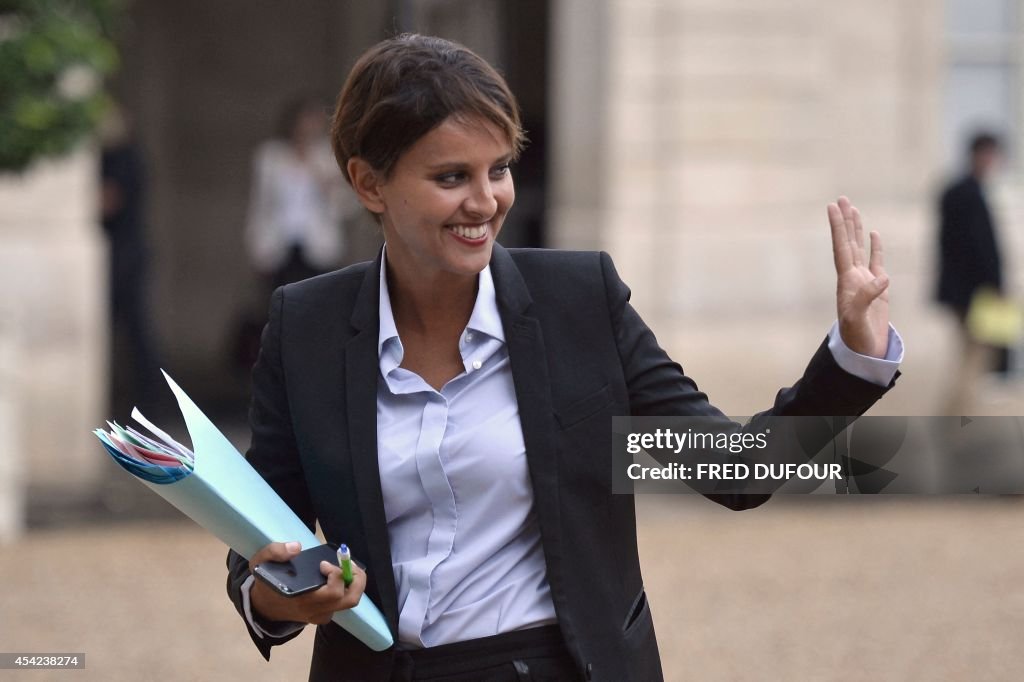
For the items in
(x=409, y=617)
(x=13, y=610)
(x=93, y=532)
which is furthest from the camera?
(x=93, y=532)

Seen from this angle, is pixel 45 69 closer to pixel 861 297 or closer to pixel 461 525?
pixel 461 525

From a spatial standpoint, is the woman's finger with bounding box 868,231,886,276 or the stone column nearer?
the woman's finger with bounding box 868,231,886,276

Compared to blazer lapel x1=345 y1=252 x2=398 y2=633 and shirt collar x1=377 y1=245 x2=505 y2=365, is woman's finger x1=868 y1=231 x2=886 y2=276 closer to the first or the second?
shirt collar x1=377 y1=245 x2=505 y2=365

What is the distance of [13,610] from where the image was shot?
7.34m

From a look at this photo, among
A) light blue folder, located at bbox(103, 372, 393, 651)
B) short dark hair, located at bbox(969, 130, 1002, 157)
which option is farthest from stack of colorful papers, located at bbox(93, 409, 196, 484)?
short dark hair, located at bbox(969, 130, 1002, 157)

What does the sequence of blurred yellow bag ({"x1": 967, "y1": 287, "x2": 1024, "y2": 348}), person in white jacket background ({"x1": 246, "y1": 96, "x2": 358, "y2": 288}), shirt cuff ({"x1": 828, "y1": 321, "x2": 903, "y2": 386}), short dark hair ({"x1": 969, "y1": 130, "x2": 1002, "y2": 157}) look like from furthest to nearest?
short dark hair ({"x1": 969, "y1": 130, "x2": 1002, "y2": 157}) < person in white jacket background ({"x1": 246, "y1": 96, "x2": 358, "y2": 288}) < blurred yellow bag ({"x1": 967, "y1": 287, "x2": 1024, "y2": 348}) < shirt cuff ({"x1": 828, "y1": 321, "x2": 903, "y2": 386})

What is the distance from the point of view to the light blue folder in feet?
7.86

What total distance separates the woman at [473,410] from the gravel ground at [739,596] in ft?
12.8

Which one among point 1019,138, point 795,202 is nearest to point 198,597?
point 795,202

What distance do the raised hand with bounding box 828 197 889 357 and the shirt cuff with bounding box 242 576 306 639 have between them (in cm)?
95

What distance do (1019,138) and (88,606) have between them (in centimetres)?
848

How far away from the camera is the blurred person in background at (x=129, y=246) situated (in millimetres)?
11172

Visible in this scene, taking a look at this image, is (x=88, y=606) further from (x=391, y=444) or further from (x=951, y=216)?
(x=951, y=216)

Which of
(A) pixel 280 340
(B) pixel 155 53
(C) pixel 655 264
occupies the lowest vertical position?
(C) pixel 655 264
